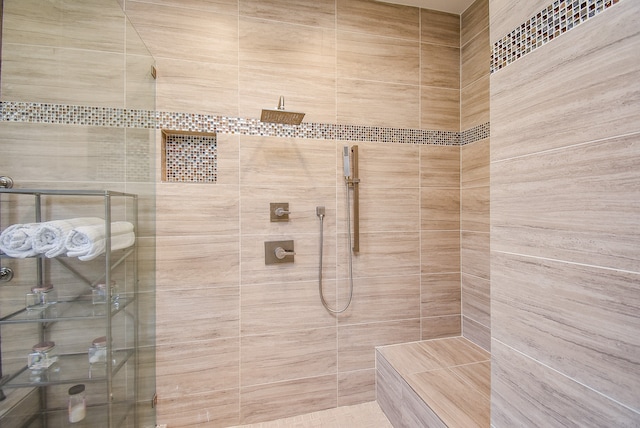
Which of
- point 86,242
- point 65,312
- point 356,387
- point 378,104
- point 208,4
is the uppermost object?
point 208,4

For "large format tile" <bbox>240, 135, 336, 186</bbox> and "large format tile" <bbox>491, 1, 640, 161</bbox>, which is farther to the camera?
"large format tile" <bbox>240, 135, 336, 186</bbox>

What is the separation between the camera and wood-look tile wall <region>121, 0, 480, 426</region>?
1571 millimetres

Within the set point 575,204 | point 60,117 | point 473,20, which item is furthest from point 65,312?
point 473,20

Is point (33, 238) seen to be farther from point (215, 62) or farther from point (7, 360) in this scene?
point (215, 62)

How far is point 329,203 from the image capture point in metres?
1.77

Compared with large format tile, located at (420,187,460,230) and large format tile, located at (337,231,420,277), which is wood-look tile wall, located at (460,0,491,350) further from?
large format tile, located at (337,231,420,277)

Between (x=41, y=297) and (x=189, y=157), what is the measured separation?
92 centimetres

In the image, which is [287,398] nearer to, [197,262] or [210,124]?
[197,262]

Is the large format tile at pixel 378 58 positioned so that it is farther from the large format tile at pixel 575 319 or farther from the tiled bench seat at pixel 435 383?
the tiled bench seat at pixel 435 383

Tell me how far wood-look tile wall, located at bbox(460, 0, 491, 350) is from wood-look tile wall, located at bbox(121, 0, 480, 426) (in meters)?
0.05

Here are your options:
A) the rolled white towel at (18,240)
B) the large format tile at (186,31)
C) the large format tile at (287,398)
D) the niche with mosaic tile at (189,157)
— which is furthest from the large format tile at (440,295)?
the rolled white towel at (18,240)

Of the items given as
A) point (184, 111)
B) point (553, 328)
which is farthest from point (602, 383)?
point (184, 111)

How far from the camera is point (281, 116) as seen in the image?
1.50 m

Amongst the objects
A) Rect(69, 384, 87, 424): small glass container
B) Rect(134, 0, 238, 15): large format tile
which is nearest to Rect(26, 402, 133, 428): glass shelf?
Rect(69, 384, 87, 424): small glass container
